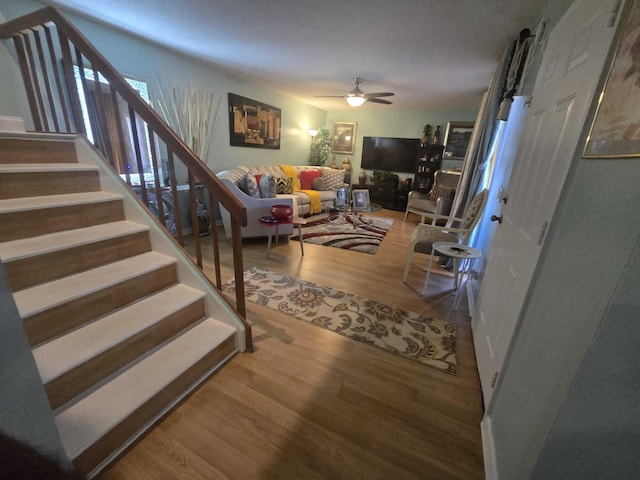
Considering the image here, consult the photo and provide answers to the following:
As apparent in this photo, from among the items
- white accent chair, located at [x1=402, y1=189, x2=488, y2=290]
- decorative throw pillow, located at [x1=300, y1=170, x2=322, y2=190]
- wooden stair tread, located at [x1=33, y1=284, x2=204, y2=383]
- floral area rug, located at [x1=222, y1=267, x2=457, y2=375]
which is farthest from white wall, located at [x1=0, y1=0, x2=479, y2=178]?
white accent chair, located at [x1=402, y1=189, x2=488, y2=290]

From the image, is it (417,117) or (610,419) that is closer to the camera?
(610,419)

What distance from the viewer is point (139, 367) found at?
50.9 inches

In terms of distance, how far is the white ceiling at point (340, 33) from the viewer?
6.70ft

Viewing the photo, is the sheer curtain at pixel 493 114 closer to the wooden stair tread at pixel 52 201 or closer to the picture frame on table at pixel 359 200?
the picture frame on table at pixel 359 200

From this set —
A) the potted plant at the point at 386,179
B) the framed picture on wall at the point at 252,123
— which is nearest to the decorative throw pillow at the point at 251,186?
the framed picture on wall at the point at 252,123

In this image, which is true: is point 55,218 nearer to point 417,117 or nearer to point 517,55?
point 517,55

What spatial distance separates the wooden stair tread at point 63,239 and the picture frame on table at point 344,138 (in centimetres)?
595

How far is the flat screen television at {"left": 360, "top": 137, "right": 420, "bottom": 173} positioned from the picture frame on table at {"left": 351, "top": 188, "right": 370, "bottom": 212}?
3.98 feet

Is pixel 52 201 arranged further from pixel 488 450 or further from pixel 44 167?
pixel 488 450

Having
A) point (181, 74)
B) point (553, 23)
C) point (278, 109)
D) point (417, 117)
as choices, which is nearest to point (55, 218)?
point (181, 74)

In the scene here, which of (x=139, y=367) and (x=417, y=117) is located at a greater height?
(x=417, y=117)

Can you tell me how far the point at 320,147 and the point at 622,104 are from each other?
615 cm

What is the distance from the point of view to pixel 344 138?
22.2ft

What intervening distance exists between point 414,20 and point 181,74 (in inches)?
116
